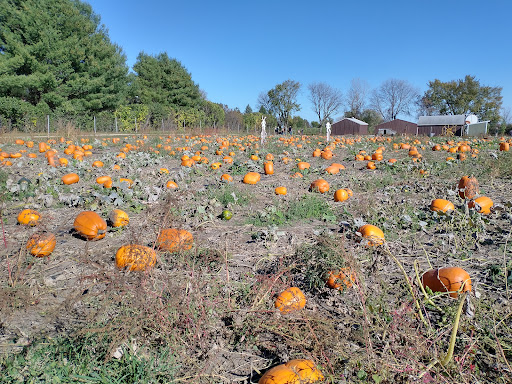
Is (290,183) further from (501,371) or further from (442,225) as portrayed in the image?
(501,371)

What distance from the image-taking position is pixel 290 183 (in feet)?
22.9

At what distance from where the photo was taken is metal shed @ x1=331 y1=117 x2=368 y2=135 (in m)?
56.3

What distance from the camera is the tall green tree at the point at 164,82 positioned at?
40.8 metres

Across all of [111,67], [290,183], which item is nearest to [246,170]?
[290,183]

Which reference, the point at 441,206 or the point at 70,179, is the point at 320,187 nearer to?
the point at 441,206

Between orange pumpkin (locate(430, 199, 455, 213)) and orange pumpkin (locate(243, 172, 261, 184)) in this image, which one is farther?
orange pumpkin (locate(243, 172, 261, 184))

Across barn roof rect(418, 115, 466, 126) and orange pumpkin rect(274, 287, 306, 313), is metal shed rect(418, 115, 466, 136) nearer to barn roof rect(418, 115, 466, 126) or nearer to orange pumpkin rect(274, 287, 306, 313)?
Result: barn roof rect(418, 115, 466, 126)

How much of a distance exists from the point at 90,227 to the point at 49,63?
30.3 metres

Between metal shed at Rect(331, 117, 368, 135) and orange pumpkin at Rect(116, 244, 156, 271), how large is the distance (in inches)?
2167

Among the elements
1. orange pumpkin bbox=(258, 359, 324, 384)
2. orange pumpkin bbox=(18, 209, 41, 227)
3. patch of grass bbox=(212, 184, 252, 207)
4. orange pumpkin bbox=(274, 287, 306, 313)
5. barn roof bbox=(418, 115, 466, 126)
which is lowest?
orange pumpkin bbox=(258, 359, 324, 384)

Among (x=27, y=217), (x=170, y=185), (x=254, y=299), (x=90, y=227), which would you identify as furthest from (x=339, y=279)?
(x=170, y=185)

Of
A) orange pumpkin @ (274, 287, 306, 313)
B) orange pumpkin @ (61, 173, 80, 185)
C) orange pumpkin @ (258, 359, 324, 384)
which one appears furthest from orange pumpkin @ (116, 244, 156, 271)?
orange pumpkin @ (61, 173, 80, 185)

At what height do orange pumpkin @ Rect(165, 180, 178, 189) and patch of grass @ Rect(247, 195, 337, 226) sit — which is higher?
orange pumpkin @ Rect(165, 180, 178, 189)

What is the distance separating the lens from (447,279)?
8.69 ft
